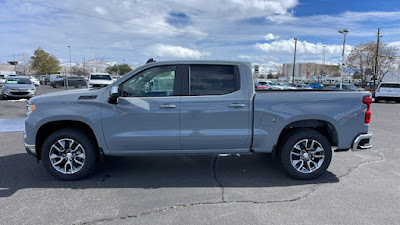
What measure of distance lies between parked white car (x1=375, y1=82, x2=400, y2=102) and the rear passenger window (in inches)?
828

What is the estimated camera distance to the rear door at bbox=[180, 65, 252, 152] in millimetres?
4176

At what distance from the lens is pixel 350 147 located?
4441 millimetres

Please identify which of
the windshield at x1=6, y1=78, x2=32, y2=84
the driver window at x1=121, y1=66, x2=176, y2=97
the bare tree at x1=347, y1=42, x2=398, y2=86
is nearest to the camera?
the driver window at x1=121, y1=66, x2=176, y2=97

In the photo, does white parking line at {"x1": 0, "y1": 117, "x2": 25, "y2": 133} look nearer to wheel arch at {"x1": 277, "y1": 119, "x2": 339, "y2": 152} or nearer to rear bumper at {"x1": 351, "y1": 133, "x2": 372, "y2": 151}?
wheel arch at {"x1": 277, "y1": 119, "x2": 339, "y2": 152}

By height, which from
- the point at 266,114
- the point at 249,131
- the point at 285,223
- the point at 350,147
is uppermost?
the point at 266,114

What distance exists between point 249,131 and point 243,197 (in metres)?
1.02

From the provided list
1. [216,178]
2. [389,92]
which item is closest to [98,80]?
[216,178]

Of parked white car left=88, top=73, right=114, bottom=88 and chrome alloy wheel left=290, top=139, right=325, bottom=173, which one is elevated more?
parked white car left=88, top=73, right=114, bottom=88

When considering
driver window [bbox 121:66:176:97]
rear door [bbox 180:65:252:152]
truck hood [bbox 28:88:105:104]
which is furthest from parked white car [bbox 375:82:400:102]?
truck hood [bbox 28:88:105:104]

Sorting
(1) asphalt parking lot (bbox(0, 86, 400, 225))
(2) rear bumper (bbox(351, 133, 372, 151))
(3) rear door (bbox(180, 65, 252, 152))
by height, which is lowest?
(1) asphalt parking lot (bbox(0, 86, 400, 225))

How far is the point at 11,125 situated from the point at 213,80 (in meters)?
7.89

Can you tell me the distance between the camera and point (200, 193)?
392cm

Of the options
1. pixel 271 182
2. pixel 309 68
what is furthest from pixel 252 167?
pixel 309 68

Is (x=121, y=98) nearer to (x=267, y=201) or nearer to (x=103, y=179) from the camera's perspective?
(x=103, y=179)
